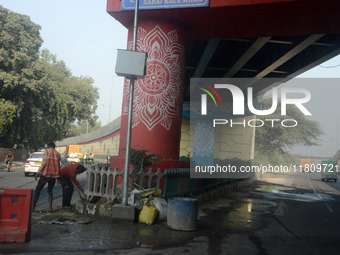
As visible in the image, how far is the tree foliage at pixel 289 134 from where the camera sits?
211 ft

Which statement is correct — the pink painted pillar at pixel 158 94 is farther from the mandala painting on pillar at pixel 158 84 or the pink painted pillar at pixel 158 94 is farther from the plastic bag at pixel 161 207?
the plastic bag at pixel 161 207

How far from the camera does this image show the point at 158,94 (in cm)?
1387

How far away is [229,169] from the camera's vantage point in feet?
88.1

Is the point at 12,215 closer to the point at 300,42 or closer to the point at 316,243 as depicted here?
the point at 316,243

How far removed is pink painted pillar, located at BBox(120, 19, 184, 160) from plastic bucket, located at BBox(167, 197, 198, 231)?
4519 millimetres

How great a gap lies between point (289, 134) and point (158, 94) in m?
54.2

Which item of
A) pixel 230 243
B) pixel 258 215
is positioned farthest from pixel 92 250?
pixel 258 215

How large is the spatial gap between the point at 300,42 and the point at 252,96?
14.9 meters

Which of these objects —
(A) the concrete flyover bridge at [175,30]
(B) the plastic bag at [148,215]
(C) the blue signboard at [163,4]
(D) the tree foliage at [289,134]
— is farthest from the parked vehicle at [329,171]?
(B) the plastic bag at [148,215]

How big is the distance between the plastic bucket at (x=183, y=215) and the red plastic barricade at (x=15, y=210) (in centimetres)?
332

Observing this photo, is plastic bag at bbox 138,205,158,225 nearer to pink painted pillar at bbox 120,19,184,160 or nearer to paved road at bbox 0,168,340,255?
paved road at bbox 0,168,340,255

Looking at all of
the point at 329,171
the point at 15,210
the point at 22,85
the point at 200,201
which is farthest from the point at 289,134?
the point at 15,210

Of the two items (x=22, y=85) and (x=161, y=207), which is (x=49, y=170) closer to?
(x=161, y=207)

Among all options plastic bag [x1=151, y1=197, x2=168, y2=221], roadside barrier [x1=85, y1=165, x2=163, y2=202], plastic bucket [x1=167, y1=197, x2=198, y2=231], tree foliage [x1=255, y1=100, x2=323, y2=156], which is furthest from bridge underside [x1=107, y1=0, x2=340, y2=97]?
tree foliage [x1=255, y1=100, x2=323, y2=156]
